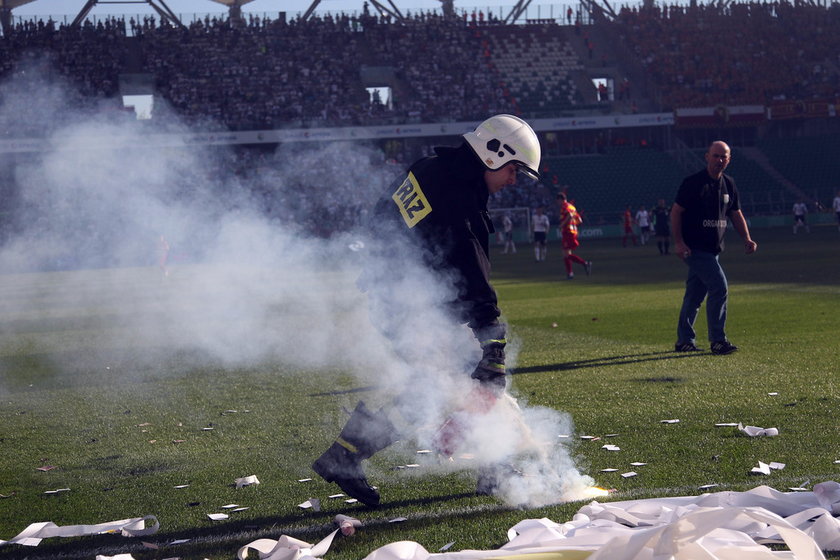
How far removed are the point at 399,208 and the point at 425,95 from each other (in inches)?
1736

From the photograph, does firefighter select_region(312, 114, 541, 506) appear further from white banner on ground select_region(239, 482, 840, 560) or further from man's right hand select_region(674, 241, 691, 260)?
man's right hand select_region(674, 241, 691, 260)

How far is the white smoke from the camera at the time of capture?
5453 mm

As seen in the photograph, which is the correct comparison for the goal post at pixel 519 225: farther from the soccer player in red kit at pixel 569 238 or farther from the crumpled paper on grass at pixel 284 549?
the crumpled paper on grass at pixel 284 549

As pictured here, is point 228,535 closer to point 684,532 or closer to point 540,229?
point 684,532

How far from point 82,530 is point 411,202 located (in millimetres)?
2306

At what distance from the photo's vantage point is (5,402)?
971 cm

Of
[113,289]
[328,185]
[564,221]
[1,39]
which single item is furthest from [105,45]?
[564,221]

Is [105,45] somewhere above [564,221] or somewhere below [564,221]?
above

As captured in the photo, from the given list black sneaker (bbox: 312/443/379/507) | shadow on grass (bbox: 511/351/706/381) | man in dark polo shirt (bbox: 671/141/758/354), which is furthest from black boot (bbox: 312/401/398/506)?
man in dark polo shirt (bbox: 671/141/758/354)

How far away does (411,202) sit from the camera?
5199 mm

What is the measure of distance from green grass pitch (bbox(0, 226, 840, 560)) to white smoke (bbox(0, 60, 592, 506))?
0.37 metres

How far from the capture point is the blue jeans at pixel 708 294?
10359mm

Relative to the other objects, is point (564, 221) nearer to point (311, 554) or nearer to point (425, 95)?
point (311, 554)

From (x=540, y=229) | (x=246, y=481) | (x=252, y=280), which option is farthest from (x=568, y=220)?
(x=246, y=481)
